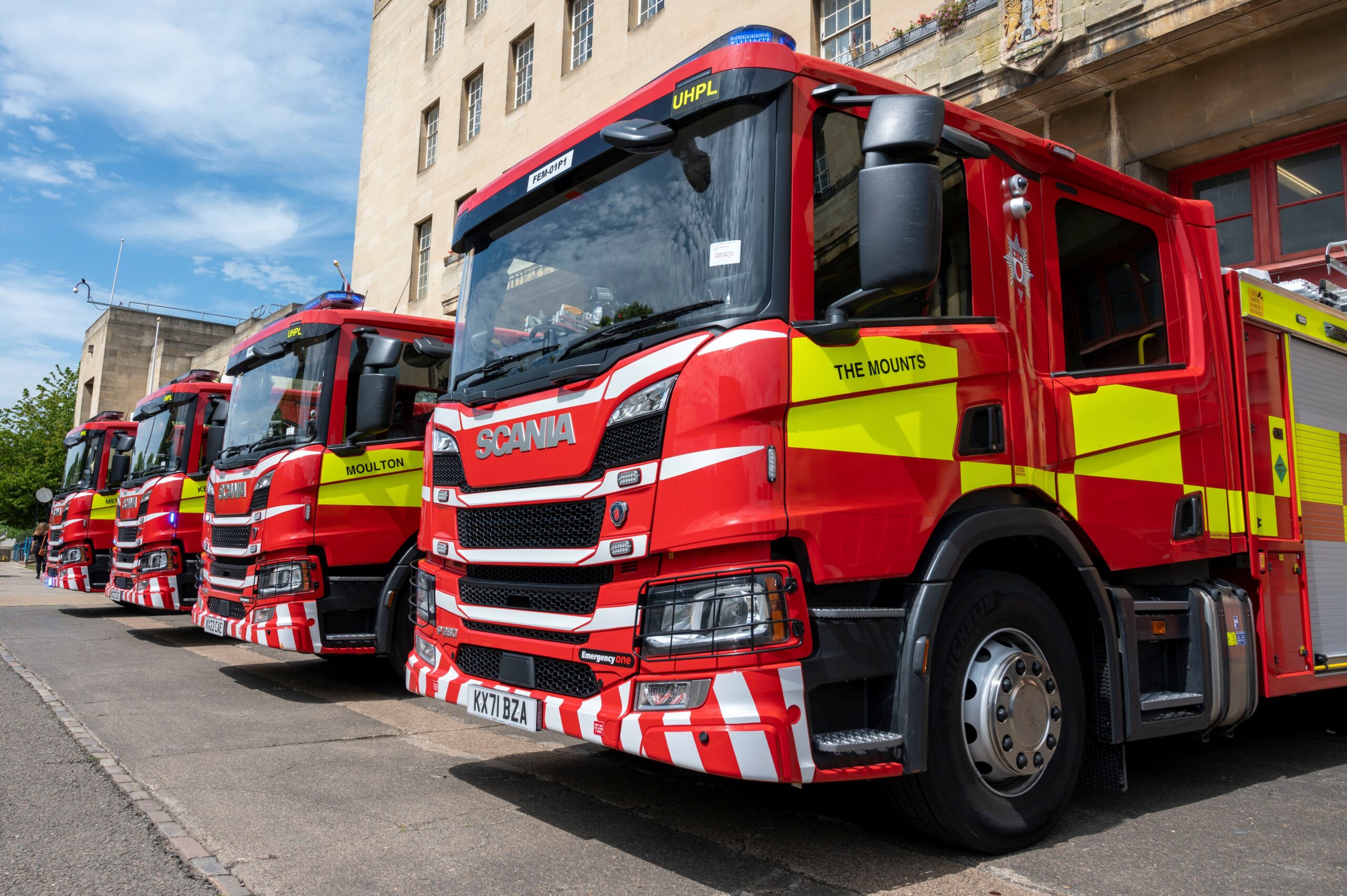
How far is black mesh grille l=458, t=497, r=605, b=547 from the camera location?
3580mm

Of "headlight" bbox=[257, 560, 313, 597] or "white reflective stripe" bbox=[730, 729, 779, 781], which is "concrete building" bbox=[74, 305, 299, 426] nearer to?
"headlight" bbox=[257, 560, 313, 597]

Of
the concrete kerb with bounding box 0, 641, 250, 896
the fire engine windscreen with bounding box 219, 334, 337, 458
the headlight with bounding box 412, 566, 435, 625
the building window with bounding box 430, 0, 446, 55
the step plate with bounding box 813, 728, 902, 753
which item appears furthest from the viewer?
the building window with bounding box 430, 0, 446, 55

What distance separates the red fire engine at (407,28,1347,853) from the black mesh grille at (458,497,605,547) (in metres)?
0.02

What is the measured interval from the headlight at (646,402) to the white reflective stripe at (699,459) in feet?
0.65

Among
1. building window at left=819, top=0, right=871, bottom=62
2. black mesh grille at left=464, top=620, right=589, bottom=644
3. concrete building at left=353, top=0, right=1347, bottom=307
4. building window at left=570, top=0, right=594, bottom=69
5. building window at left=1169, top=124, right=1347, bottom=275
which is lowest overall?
black mesh grille at left=464, top=620, right=589, bottom=644

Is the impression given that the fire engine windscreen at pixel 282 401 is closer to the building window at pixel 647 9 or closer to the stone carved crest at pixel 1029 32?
the stone carved crest at pixel 1029 32

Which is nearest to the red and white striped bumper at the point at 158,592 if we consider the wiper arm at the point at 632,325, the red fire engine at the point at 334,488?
the red fire engine at the point at 334,488

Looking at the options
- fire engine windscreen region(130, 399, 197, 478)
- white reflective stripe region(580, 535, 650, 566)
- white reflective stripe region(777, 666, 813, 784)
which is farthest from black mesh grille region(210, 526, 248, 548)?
white reflective stripe region(777, 666, 813, 784)

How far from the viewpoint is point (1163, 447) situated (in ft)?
14.9

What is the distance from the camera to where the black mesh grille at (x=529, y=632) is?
11.8 ft

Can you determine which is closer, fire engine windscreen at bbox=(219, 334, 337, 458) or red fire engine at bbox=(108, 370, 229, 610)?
fire engine windscreen at bbox=(219, 334, 337, 458)

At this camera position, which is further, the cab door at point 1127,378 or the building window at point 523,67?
the building window at point 523,67

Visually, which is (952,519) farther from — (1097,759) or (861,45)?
(861,45)

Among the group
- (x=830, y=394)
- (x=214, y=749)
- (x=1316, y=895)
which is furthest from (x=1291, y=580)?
(x=214, y=749)
